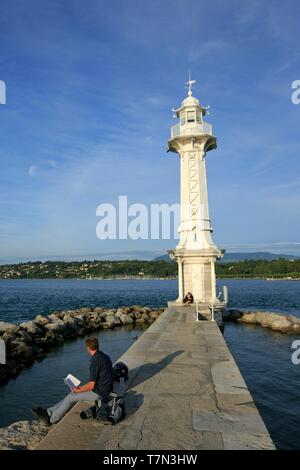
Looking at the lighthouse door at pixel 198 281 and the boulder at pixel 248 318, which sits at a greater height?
the lighthouse door at pixel 198 281

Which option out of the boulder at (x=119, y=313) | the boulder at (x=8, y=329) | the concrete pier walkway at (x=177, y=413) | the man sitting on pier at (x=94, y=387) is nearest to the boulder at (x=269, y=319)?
the boulder at (x=119, y=313)

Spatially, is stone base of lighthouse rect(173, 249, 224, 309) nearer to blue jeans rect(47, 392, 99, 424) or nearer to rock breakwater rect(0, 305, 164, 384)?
rock breakwater rect(0, 305, 164, 384)

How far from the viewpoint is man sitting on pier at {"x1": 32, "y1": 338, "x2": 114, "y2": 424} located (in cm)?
633

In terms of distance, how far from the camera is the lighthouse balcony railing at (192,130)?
25.3m

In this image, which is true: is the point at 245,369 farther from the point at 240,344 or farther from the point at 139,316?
the point at 139,316

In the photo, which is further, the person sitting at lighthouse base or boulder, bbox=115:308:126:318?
boulder, bbox=115:308:126:318

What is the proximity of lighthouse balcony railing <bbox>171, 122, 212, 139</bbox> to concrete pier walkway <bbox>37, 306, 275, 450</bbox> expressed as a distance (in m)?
17.3

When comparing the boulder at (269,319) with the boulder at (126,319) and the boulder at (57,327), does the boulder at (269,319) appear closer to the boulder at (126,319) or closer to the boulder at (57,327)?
the boulder at (126,319)

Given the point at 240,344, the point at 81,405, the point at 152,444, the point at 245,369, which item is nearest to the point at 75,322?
the point at 240,344

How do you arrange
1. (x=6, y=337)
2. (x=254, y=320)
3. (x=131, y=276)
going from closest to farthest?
(x=6, y=337)
(x=254, y=320)
(x=131, y=276)

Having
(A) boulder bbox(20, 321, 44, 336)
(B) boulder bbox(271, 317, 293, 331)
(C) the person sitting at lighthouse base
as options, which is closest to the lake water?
(B) boulder bbox(271, 317, 293, 331)

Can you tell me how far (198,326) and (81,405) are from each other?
957 cm

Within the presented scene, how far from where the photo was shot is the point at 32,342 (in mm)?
18484

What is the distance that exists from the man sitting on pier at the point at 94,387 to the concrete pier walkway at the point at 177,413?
0.71 ft
